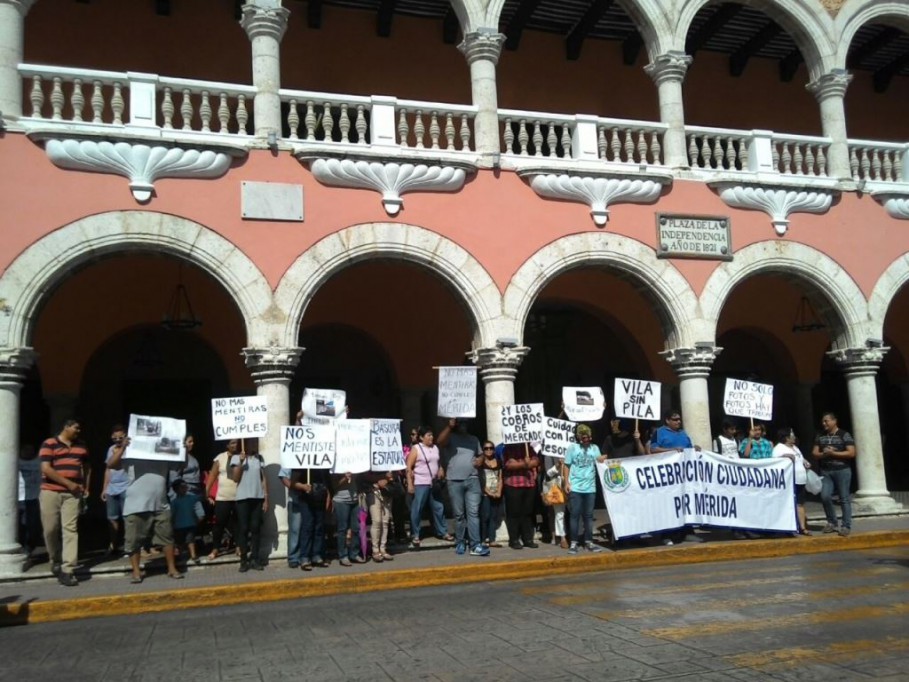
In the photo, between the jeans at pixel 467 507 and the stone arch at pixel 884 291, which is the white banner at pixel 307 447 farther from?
the stone arch at pixel 884 291

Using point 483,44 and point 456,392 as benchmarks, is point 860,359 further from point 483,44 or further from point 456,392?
point 483,44

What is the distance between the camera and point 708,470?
1098cm

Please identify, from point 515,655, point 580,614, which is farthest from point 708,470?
point 515,655

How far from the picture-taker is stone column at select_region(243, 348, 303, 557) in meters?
10.3

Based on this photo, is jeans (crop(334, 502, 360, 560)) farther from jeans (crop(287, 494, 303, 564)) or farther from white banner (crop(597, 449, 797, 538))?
white banner (crop(597, 449, 797, 538))

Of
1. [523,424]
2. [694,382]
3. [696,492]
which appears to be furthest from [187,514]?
[694,382]

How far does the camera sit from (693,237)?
12711mm

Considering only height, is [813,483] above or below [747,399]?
below

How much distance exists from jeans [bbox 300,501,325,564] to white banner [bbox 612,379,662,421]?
395 cm

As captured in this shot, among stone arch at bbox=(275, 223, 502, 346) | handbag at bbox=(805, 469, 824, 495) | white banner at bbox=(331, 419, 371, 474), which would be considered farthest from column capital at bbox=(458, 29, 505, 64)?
handbag at bbox=(805, 469, 824, 495)

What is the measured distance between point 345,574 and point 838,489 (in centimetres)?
661

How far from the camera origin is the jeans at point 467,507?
1043cm

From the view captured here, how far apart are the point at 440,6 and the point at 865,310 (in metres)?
8.43

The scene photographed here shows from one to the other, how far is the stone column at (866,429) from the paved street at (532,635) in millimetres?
4791
